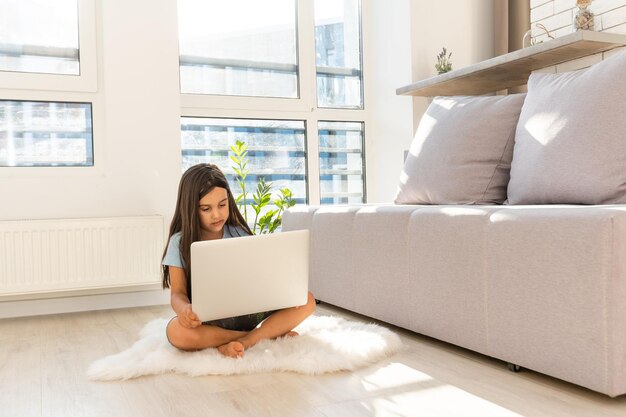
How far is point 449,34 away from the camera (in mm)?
3688

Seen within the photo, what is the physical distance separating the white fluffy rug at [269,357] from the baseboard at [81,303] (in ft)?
3.38

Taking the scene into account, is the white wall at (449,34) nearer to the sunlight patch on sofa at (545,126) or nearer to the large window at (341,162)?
the large window at (341,162)

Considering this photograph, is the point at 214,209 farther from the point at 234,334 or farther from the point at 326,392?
the point at 326,392

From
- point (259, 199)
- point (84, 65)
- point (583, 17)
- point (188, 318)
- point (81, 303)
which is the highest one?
point (583, 17)

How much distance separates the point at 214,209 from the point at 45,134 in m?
1.47

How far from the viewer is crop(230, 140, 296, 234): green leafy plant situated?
3.41 metres

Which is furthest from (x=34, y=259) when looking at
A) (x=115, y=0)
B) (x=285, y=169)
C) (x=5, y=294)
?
(x=285, y=169)

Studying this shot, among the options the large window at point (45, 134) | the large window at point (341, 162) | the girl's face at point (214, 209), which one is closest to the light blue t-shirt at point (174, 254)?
the girl's face at point (214, 209)

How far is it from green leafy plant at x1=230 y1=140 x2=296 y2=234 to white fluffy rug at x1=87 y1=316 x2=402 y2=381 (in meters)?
1.41

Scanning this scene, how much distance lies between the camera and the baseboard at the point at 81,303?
2.86 meters

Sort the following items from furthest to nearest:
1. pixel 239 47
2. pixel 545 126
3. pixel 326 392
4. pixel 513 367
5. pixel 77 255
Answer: pixel 239 47
pixel 77 255
pixel 545 126
pixel 513 367
pixel 326 392

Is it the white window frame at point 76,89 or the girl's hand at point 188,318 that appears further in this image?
the white window frame at point 76,89

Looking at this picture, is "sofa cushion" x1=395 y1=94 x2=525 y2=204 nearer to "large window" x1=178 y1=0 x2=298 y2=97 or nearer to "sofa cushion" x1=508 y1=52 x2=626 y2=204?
"sofa cushion" x1=508 y1=52 x2=626 y2=204

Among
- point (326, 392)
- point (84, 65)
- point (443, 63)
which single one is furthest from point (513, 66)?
point (84, 65)
